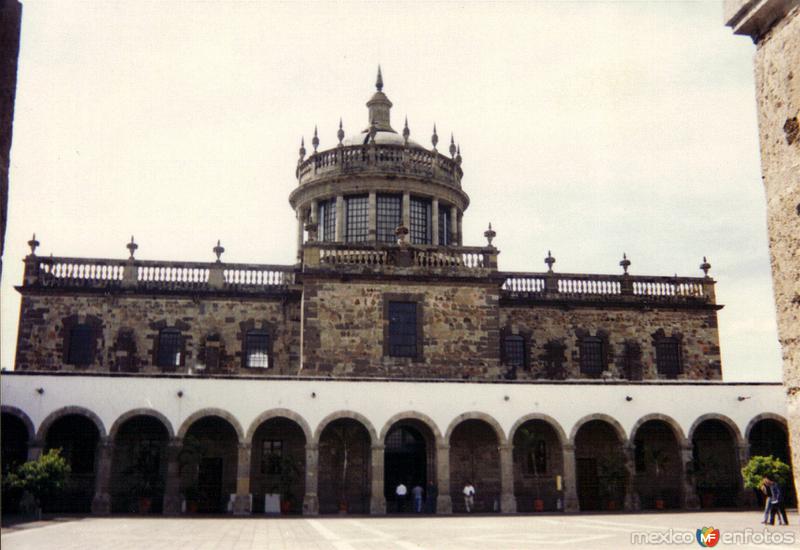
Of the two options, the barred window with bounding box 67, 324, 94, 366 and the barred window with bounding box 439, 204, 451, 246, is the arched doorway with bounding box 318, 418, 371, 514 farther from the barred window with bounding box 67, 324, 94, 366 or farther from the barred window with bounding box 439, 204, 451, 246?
the barred window with bounding box 439, 204, 451, 246

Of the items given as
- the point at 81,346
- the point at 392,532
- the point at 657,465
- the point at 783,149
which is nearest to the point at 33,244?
the point at 81,346

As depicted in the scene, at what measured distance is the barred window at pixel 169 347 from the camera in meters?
29.1

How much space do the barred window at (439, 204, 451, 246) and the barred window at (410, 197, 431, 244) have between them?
664 millimetres

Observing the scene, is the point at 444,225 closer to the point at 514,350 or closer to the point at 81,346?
Result: the point at 514,350

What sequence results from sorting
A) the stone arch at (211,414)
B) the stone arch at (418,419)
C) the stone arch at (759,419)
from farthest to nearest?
the stone arch at (759,419), the stone arch at (418,419), the stone arch at (211,414)

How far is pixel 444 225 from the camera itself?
34594 millimetres

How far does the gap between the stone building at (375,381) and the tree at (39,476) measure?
7.87 feet

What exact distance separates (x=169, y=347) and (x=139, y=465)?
5147 mm

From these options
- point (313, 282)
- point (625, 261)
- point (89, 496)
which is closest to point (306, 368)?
point (313, 282)

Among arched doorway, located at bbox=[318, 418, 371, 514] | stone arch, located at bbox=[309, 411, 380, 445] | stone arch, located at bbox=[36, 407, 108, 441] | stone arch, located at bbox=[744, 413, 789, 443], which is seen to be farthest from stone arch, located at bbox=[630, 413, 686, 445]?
stone arch, located at bbox=[36, 407, 108, 441]

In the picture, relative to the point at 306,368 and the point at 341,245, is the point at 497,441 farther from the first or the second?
the point at 341,245

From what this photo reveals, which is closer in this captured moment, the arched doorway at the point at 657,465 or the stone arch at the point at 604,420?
the stone arch at the point at 604,420

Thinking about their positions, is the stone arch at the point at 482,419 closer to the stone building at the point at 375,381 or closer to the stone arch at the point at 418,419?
the stone building at the point at 375,381

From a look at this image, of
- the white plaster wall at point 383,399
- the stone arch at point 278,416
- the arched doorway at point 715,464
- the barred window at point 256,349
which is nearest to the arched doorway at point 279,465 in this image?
the stone arch at point 278,416
